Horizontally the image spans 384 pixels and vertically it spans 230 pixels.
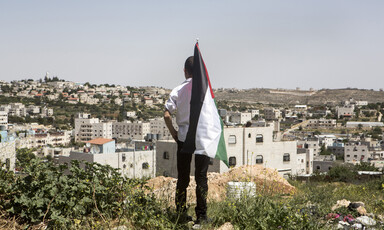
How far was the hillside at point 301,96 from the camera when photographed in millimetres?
168500

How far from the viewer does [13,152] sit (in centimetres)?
432

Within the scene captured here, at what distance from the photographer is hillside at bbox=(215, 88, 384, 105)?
168 meters

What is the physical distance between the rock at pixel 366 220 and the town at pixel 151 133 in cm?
149

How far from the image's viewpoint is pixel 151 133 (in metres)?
64.1

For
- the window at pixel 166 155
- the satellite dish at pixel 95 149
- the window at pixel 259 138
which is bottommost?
the satellite dish at pixel 95 149

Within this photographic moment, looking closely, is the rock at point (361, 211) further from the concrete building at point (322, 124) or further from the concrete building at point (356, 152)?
the concrete building at point (322, 124)

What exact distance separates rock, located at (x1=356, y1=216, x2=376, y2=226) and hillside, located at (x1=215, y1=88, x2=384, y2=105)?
16275 centimetres

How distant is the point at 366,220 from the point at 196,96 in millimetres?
1959

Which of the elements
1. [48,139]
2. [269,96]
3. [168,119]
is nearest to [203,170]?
[168,119]

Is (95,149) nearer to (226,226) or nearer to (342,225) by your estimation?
(226,226)

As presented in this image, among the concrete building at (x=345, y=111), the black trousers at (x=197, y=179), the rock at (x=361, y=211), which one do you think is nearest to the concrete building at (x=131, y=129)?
the concrete building at (x=345, y=111)

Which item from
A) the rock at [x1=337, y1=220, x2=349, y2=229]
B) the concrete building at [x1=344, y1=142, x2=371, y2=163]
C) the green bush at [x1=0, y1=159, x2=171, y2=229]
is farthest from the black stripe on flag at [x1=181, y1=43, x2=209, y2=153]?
the concrete building at [x1=344, y1=142, x2=371, y2=163]

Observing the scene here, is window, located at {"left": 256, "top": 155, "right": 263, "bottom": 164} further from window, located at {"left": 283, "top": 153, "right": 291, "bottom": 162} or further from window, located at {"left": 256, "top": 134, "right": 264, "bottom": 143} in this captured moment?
window, located at {"left": 283, "top": 153, "right": 291, "bottom": 162}

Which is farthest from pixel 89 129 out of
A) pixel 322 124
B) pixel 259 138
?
pixel 259 138
